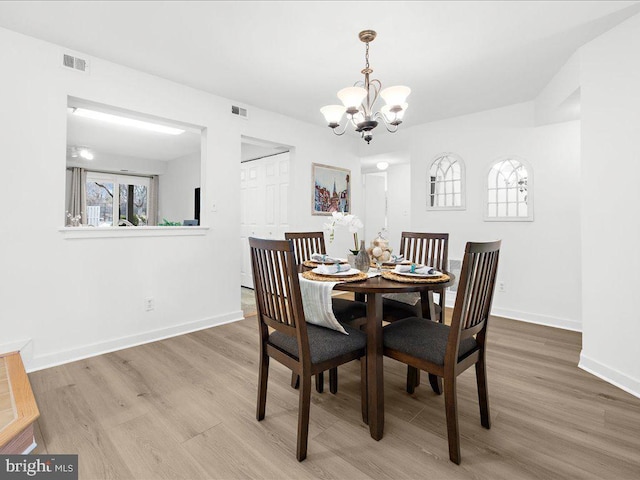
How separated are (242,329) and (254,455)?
6.30 ft

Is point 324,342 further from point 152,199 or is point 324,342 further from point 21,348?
point 152,199

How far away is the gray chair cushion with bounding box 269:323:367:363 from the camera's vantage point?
1589mm

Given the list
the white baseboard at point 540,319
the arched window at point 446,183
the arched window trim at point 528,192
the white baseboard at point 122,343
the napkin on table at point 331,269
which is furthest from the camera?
the arched window at point 446,183

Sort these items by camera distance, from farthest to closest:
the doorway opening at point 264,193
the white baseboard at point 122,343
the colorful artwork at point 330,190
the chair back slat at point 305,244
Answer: the doorway opening at point 264,193, the colorful artwork at point 330,190, the chair back slat at point 305,244, the white baseboard at point 122,343

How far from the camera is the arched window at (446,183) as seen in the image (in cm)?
430

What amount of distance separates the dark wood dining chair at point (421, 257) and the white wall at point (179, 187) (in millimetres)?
4917

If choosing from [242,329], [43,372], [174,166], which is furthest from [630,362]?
[174,166]

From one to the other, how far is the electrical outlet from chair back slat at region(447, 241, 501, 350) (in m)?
2.67

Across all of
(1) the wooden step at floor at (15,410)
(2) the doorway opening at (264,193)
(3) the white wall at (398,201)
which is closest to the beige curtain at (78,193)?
(2) the doorway opening at (264,193)

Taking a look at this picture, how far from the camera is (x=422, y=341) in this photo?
164 cm

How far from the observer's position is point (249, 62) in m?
2.79

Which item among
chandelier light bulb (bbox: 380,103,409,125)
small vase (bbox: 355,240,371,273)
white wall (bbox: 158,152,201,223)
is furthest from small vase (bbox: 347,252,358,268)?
white wall (bbox: 158,152,201,223)

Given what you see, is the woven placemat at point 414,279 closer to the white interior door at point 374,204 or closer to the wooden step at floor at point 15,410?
the wooden step at floor at point 15,410

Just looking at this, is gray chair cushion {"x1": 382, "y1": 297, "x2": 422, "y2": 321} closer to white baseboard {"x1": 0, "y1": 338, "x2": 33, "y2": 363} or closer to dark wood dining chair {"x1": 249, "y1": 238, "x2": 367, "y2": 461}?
dark wood dining chair {"x1": 249, "y1": 238, "x2": 367, "y2": 461}
